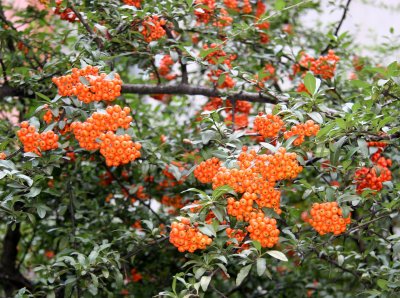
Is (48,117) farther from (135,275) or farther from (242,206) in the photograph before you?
(135,275)

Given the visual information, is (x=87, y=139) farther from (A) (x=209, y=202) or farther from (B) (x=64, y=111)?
(A) (x=209, y=202)

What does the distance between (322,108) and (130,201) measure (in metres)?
1.94

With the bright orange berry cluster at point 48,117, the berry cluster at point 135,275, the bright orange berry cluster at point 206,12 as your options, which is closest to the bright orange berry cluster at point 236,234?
the bright orange berry cluster at point 48,117

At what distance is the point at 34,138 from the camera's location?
299 centimetres

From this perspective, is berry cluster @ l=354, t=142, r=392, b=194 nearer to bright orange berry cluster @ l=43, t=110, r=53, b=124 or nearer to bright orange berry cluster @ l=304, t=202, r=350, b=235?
bright orange berry cluster @ l=304, t=202, r=350, b=235

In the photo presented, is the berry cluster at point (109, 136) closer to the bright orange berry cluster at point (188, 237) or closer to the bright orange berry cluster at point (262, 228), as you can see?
the bright orange berry cluster at point (188, 237)

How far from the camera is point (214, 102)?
4473 millimetres

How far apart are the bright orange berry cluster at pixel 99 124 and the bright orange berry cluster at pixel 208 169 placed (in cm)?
54

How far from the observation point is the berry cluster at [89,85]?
2.89 metres

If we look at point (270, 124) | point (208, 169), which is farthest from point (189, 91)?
point (270, 124)

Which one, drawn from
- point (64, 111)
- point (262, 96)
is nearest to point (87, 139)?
point (64, 111)

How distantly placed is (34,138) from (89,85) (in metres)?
0.42

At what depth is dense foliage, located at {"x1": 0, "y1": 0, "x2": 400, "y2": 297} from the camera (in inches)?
109

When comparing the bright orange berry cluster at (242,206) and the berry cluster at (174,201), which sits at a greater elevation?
the bright orange berry cluster at (242,206)
